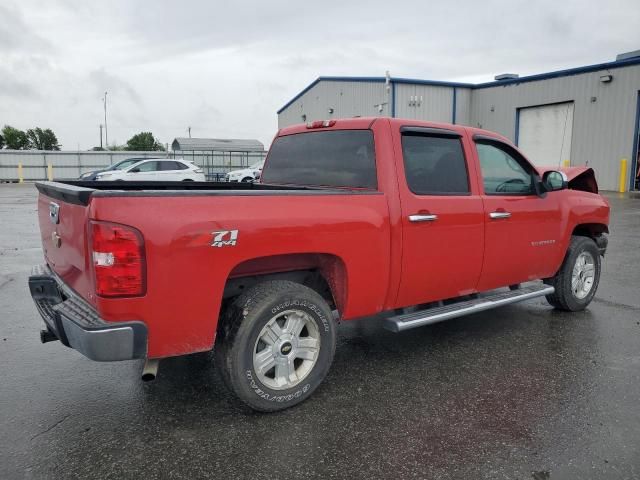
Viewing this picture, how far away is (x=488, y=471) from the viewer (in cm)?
268

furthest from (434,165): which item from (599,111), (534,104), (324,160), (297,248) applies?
(534,104)

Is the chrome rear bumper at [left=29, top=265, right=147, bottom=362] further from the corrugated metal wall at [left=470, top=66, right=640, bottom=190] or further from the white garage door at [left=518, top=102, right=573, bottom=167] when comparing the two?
the corrugated metal wall at [left=470, top=66, right=640, bottom=190]

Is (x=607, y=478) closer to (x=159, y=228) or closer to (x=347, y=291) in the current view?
(x=347, y=291)

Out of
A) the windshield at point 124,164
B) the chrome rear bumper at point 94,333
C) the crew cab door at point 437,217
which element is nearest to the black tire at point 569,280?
the crew cab door at point 437,217

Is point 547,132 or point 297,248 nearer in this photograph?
point 297,248

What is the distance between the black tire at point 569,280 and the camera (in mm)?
5258

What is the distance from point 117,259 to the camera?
104 inches

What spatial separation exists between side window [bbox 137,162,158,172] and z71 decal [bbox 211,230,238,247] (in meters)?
20.3

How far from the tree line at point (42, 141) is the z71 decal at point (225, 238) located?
83.8 meters

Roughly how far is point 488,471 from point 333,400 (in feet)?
3.66

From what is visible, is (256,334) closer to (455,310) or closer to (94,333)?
(94,333)

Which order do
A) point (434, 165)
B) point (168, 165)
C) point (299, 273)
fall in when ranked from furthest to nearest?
point (168, 165) < point (434, 165) < point (299, 273)

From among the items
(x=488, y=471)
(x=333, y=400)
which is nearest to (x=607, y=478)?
(x=488, y=471)

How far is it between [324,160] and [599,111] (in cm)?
2257
